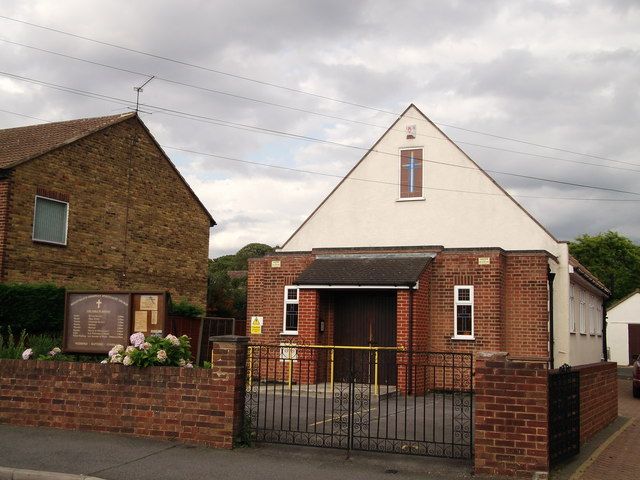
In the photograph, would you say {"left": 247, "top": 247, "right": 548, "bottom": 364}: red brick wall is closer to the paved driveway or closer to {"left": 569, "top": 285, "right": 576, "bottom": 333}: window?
{"left": 569, "top": 285, "right": 576, "bottom": 333}: window

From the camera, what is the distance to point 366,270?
18.0m

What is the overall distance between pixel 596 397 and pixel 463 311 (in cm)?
659

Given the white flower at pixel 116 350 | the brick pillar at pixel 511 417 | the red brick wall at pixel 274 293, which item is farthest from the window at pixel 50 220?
the brick pillar at pixel 511 417

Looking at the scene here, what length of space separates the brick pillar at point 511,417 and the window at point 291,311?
11.3 metres

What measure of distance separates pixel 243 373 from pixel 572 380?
171 inches

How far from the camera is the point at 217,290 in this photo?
3166cm

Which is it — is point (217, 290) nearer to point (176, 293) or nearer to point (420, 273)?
point (176, 293)

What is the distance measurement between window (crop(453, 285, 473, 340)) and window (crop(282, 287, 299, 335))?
4.34 meters

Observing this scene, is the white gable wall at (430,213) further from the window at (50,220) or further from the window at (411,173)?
the window at (50,220)

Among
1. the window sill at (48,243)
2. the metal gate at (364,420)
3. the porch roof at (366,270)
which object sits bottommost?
the metal gate at (364,420)

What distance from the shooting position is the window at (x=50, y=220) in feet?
68.8

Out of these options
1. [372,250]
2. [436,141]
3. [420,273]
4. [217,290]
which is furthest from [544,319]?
[217,290]

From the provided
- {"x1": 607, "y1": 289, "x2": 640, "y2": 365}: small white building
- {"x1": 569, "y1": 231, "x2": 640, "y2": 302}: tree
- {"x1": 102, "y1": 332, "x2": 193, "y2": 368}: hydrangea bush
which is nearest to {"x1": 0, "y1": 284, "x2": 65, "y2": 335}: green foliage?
{"x1": 102, "y1": 332, "x2": 193, "y2": 368}: hydrangea bush

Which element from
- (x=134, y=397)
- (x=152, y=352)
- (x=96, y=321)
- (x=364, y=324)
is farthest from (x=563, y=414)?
(x=364, y=324)
